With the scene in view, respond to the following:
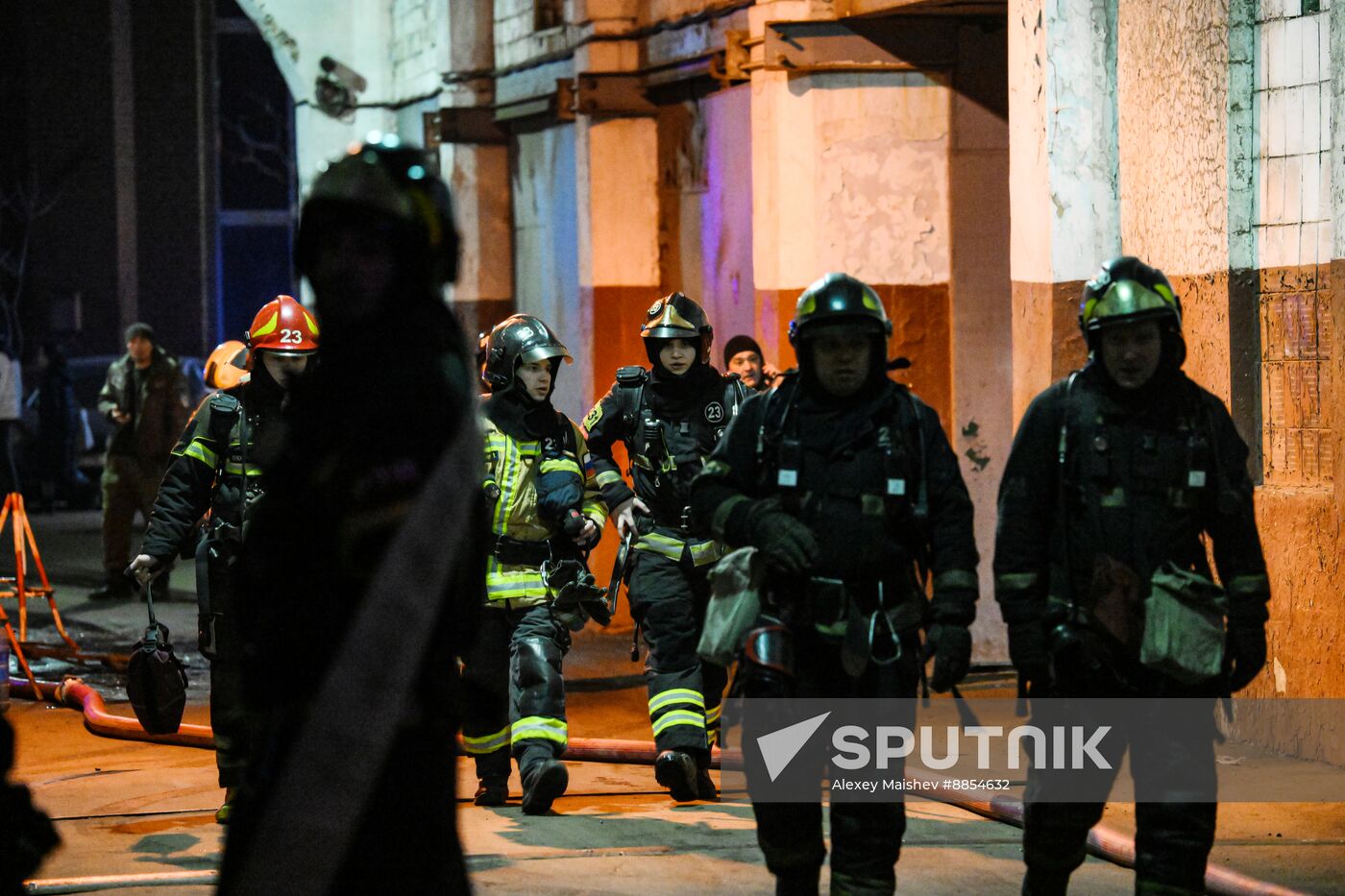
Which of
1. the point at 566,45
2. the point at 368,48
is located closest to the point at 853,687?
the point at 566,45

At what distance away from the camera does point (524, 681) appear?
8062 millimetres

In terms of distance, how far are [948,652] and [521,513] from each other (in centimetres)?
287

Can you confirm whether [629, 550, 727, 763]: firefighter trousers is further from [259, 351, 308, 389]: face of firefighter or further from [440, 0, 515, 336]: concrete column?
[440, 0, 515, 336]: concrete column

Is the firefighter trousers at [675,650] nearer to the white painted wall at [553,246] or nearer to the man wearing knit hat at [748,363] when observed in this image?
the man wearing knit hat at [748,363]

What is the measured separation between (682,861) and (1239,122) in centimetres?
431

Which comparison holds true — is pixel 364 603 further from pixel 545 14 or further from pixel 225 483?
pixel 545 14

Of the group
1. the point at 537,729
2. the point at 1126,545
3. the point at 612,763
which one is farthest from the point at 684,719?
the point at 1126,545

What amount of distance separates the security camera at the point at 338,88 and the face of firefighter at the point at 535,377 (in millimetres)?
11723

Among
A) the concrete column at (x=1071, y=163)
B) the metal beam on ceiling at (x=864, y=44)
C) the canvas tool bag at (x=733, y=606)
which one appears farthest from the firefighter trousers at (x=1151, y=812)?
the metal beam on ceiling at (x=864, y=44)

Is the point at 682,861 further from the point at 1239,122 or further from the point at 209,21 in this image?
the point at 209,21

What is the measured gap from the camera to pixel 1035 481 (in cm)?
591

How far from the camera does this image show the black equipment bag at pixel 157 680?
317 inches

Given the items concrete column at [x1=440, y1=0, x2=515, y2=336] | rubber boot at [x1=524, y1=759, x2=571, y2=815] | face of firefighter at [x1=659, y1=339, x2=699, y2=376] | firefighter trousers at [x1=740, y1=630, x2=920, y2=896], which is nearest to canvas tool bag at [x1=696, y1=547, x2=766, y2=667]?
firefighter trousers at [x1=740, y1=630, x2=920, y2=896]

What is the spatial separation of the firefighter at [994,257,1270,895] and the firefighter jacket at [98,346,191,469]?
11.0 m
